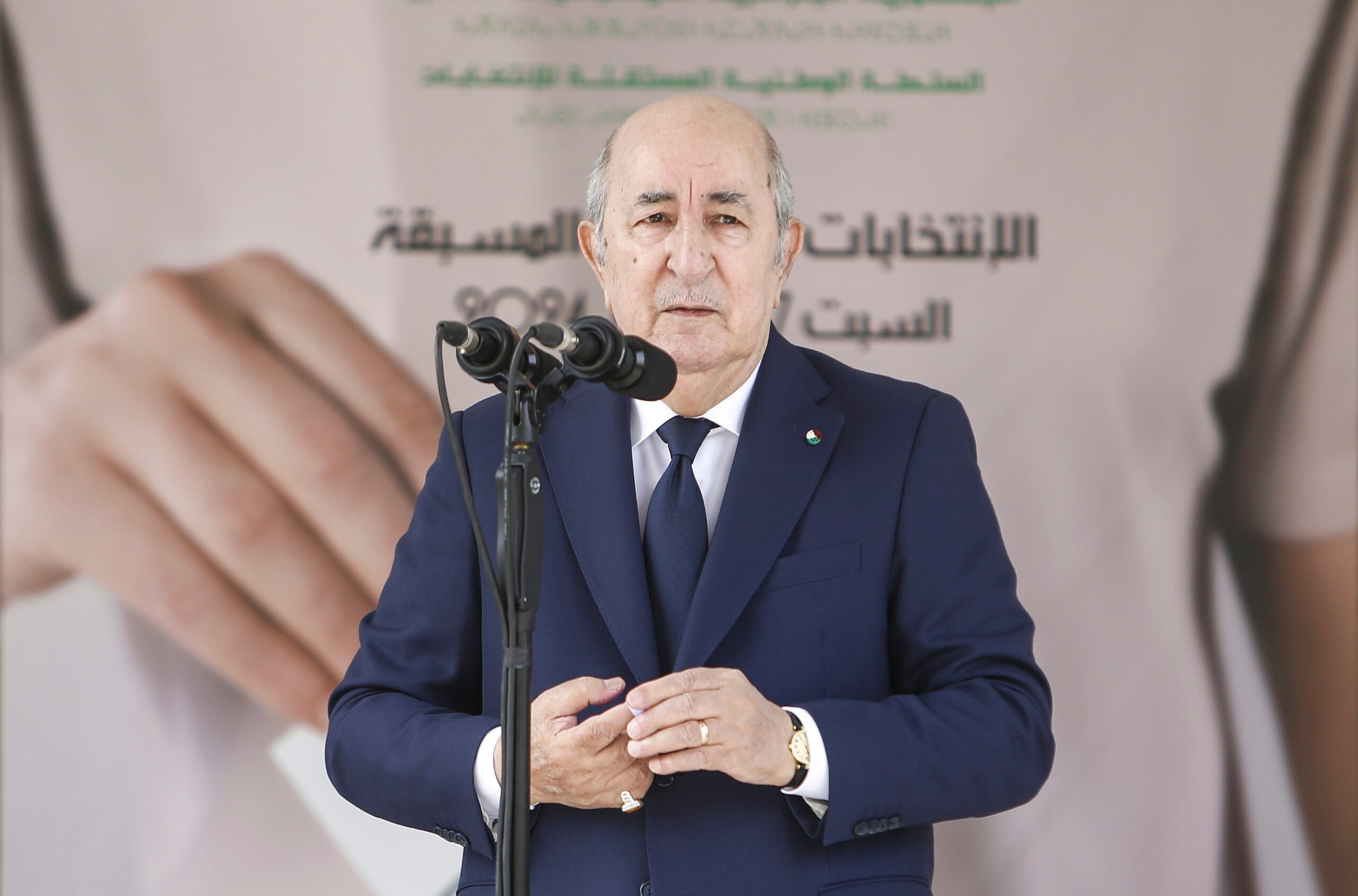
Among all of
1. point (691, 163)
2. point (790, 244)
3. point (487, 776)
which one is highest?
point (691, 163)

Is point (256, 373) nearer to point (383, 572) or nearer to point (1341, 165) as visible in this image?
point (383, 572)

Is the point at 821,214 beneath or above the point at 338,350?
above

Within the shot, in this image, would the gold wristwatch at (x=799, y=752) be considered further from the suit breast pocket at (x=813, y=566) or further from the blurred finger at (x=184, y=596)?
the blurred finger at (x=184, y=596)

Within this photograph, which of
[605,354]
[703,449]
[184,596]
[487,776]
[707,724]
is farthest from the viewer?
[184,596]

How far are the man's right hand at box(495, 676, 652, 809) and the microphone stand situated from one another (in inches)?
5.6

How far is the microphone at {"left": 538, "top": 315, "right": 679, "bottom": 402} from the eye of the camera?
3.78 feet

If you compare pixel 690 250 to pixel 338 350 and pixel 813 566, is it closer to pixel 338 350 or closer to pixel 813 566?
pixel 813 566

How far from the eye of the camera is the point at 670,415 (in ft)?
5.67

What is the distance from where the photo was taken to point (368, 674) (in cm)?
167

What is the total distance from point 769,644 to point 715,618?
0.30 feet

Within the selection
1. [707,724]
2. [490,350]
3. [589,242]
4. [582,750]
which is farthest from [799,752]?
[589,242]

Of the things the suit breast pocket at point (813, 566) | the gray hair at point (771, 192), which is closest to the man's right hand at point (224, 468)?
the gray hair at point (771, 192)

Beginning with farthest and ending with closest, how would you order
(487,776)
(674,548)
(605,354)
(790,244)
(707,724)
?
(790,244) → (674,548) → (487,776) → (707,724) → (605,354)

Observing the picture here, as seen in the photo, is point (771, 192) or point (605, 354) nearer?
point (605, 354)
